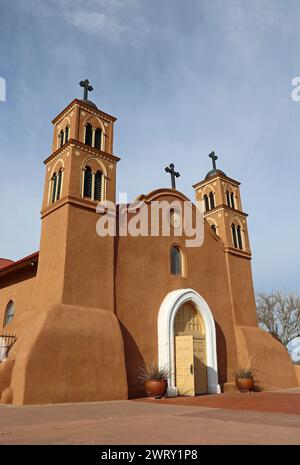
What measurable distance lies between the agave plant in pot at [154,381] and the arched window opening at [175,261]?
17.1 feet

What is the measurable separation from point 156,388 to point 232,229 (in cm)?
1238

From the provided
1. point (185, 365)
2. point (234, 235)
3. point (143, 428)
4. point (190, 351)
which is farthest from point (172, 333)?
point (143, 428)

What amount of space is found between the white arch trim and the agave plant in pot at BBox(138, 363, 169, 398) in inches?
37.4

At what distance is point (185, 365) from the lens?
15820mm

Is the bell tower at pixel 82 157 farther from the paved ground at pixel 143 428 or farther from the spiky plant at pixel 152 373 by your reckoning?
the paved ground at pixel 143 428

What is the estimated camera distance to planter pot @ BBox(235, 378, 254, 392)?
17344 mm

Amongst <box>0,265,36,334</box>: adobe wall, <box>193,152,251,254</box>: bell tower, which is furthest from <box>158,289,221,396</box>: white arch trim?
<box>0,265,36,334</box>: adobe wall

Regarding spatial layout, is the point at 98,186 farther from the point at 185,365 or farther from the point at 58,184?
the point at 185,365

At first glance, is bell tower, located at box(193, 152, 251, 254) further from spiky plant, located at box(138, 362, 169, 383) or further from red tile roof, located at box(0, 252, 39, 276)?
red tile roof, located at box(0, 252, 39, 276)

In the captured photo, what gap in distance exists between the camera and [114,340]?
44.2 feet

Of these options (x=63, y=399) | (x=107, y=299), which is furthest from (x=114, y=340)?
(x=63, y=399)

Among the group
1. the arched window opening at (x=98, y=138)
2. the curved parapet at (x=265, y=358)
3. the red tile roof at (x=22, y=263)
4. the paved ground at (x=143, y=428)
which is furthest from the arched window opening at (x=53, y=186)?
the curved parapet at (x=265, y=358)

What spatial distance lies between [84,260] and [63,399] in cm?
493
